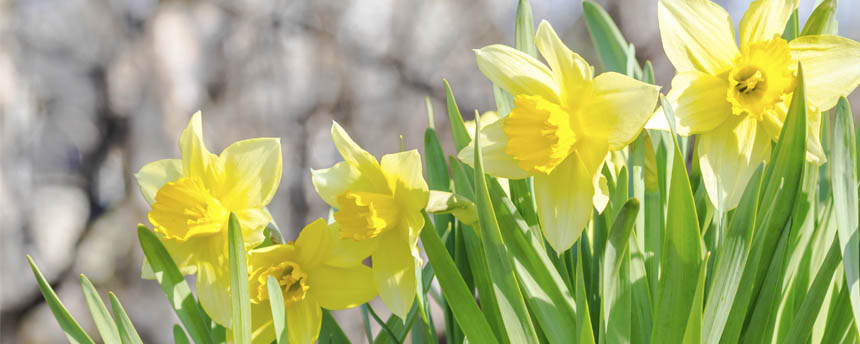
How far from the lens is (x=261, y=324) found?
18.7 inches

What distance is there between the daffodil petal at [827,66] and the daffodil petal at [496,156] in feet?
0.68

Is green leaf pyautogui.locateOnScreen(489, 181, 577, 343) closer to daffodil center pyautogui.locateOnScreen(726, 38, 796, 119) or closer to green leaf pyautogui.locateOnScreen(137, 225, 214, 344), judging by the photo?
daffodil center pyautogui.locateOnScreen(726, 38, 796, 119)

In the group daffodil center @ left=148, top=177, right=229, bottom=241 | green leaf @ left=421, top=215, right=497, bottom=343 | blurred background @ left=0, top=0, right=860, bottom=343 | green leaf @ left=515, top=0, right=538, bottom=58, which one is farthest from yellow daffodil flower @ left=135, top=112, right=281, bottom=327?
blurred background @ left=0, top=0, right=860, bottom=343

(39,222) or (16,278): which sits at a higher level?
(39,222)

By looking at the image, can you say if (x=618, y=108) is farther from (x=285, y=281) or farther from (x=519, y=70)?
(x=285, y=281)

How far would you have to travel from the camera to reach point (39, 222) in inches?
47.1

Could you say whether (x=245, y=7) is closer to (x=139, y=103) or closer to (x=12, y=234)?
(x=139, y=103)

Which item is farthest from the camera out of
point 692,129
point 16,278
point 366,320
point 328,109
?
point 328,109

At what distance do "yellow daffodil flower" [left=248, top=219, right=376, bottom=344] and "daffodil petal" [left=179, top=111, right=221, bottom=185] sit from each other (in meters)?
0.07

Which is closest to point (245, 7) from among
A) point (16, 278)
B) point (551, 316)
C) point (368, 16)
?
point (368, 16)

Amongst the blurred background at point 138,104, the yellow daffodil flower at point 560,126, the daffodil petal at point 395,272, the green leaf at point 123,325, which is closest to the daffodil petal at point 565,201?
the yellow daffodil flower at point 560,126

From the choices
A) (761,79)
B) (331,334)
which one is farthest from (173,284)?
(761,79)

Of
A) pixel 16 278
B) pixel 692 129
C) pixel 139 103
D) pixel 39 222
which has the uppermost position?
pixel 692 129

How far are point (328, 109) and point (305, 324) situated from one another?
0.91 metres
